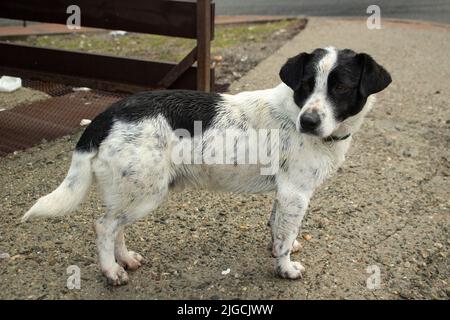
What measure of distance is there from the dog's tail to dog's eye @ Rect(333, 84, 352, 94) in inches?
56.4

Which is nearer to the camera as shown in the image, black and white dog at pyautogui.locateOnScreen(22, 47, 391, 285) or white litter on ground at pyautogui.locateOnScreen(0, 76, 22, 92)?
black and white dog at pyautogui.locateOnScreen(22, 47, 391, 285)

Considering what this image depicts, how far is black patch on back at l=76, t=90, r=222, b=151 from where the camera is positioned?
11.1ft

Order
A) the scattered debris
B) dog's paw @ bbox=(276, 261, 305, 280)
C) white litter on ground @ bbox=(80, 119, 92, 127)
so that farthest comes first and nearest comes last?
white litter on ground @ bbox=(80, 119, 92, 127)
the scattered debris
dog's paw @ bbox=(276, 261, 305, 280)

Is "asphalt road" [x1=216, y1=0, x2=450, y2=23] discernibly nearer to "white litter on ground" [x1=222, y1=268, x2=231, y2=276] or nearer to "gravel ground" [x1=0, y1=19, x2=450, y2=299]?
"gravel ground" [x1=0, y1=19, x2=450, y2=299]

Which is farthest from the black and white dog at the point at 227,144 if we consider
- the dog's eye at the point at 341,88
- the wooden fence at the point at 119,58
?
the wooden fence at the point at 119,58

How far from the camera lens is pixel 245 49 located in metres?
9.24

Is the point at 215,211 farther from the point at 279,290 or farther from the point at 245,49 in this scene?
the point at 245,49

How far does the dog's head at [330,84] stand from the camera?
328 centimetres

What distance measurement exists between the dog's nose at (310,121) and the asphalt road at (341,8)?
27.9 feet

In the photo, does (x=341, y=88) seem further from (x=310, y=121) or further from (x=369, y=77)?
(x=310, y=121)

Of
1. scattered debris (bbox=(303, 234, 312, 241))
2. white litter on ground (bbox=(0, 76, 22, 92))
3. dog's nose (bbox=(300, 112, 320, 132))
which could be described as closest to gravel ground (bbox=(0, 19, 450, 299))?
scattered debris (bbox=(303, 234, 312, 241))

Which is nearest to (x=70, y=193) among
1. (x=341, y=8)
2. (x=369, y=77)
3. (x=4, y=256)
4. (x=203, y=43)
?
(x=4, y=256)

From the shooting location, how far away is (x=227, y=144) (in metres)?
3.48
